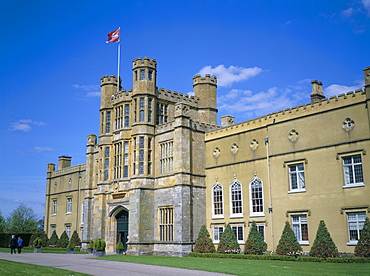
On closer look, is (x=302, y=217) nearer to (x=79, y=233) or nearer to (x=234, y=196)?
(x=234, y=196)

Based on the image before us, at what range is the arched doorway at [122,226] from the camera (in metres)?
35.4

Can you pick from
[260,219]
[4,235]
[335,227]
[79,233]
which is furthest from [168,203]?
[4,235]

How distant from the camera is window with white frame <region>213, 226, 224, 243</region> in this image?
31.5 metres

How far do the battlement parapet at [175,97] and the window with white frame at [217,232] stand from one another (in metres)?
12.4

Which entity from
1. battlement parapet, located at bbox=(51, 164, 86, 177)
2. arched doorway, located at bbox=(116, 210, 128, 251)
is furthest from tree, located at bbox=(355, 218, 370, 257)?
battlement parapet, located at bbox=(51, 164, 86, 177)

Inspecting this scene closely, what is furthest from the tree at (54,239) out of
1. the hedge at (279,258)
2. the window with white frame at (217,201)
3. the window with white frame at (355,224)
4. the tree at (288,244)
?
the window with white frame at (355,224)

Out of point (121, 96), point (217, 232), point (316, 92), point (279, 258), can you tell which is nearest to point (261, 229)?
point (279, 258)

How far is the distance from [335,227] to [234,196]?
8523mm

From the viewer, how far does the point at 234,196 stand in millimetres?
30984

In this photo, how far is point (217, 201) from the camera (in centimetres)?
3234

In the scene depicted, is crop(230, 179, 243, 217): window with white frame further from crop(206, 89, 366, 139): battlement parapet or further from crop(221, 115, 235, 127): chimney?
crop(221, 115, 235, 127): chimney

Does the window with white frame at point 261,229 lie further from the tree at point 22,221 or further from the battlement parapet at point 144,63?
the tree at point 22,221

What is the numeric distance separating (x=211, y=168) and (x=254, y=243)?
26.0ft

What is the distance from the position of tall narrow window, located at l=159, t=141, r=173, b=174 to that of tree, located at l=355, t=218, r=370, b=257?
15545mm
